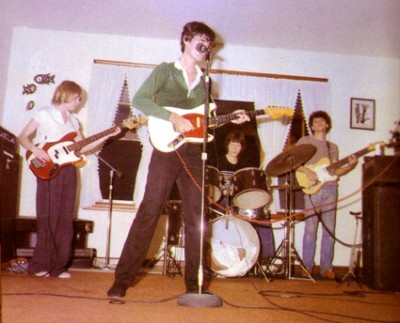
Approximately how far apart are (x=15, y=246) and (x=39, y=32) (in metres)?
2.43

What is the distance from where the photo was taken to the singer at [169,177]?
7.46 ft

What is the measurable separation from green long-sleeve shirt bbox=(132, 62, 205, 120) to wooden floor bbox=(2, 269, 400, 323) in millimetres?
1009

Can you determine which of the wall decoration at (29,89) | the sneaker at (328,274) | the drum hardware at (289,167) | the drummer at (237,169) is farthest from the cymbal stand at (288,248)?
the wall decoration at (29,89)

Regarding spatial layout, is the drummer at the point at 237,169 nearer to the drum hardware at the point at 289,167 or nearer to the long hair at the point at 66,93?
the drum hardware at the point at 289,167

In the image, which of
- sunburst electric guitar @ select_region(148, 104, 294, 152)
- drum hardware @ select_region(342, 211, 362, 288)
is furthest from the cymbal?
sunburst electric guitar @ select_region(148, 104, 294, 152)

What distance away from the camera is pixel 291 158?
376cm

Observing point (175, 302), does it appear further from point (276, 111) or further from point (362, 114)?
point (362, 114)

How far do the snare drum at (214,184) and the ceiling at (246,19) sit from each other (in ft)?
5.33

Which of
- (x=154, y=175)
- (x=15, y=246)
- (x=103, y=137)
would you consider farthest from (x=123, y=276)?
(x=15, y=246)

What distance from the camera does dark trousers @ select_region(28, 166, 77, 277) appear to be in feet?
10.9

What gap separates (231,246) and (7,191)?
2029mm

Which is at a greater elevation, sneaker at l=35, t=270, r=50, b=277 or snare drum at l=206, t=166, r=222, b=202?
snare drum at l=206, t=166, r=222, b=202

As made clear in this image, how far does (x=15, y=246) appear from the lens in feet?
12.5

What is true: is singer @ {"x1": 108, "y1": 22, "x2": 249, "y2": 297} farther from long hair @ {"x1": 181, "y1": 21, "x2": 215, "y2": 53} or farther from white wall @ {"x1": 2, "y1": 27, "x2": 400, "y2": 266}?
white wall @ {"x1": 2, "y1": 27, "x2": 400, "y2": 266}
